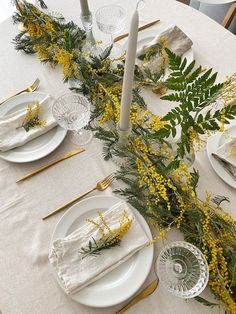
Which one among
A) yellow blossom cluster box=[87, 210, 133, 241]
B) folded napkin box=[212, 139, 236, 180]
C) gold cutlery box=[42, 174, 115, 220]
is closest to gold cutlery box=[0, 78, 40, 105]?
gold cutlery box=[42, 174, 115, 220]

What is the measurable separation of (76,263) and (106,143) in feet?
1.32

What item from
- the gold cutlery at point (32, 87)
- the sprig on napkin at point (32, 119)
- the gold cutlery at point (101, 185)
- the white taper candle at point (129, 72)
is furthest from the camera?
the gold cutlery at point (32, 87)

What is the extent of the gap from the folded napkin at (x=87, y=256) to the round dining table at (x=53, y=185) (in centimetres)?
5

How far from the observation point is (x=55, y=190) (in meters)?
0.96

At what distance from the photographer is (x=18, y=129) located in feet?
3.42

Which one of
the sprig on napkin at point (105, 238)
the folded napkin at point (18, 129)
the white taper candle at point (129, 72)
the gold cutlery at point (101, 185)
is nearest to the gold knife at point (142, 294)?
the sprig on napkin at point (105, 238)

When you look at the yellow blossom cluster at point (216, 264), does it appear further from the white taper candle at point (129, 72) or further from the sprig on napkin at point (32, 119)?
the sprig on napkin at point (32, 119)

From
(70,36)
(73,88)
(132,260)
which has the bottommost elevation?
(132,260)

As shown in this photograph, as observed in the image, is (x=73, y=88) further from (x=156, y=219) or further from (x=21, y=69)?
(x=156, y=219)

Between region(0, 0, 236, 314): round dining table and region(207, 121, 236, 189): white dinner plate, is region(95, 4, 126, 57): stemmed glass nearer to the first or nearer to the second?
region(0, 0, 236, 314): round dining table

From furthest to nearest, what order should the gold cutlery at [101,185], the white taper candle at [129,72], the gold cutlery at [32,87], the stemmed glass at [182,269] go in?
the gold cutlery at [32,87] → the gold cutlery at [101,185] → the stemmed glass at [182,269] → the white taper candle at [129,72]

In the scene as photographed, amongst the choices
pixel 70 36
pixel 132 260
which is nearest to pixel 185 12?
pixel 70 36

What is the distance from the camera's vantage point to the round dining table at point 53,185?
80cm

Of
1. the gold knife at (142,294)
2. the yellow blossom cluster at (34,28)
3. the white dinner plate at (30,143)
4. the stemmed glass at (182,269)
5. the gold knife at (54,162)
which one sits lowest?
the gold knife at (142,294)
